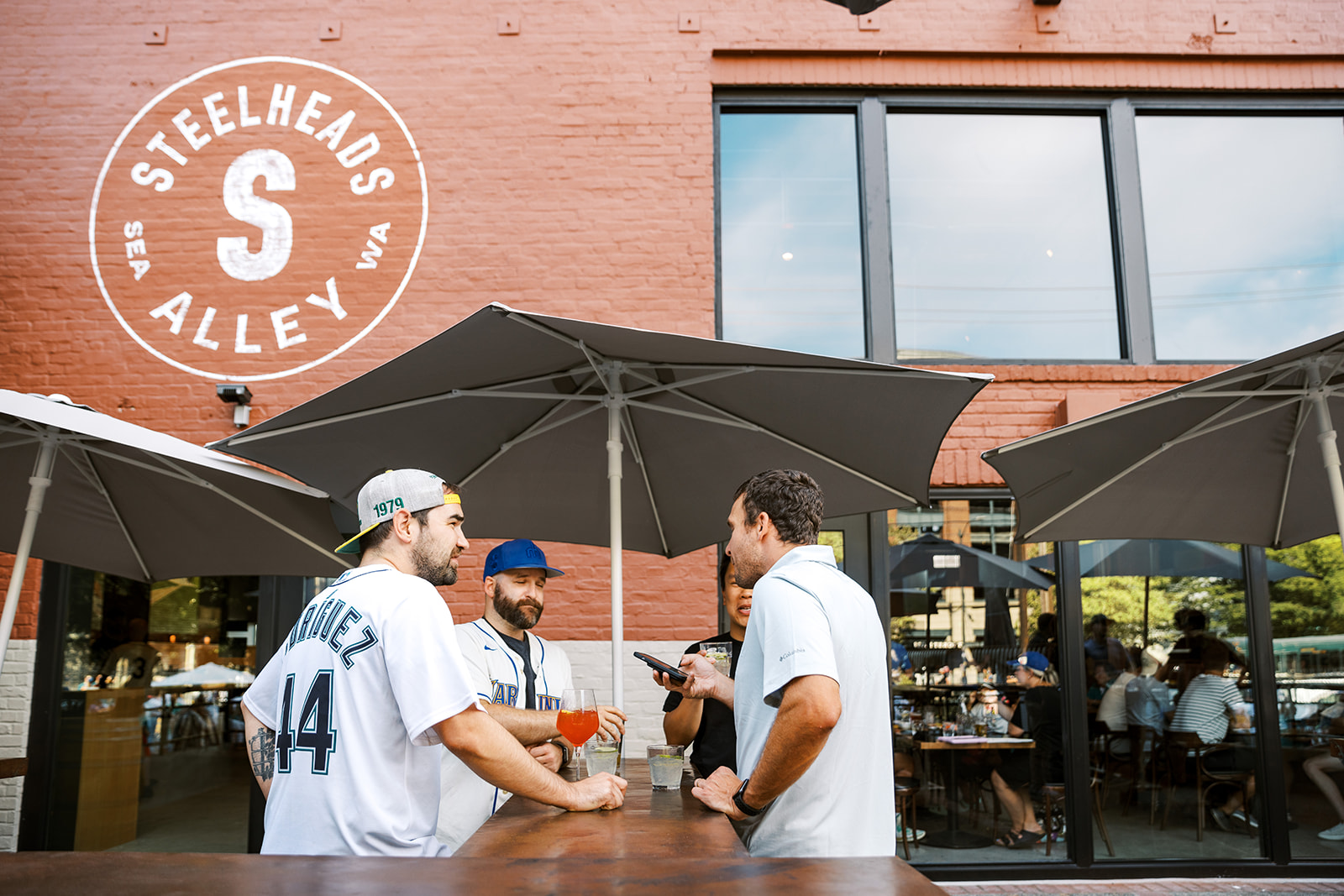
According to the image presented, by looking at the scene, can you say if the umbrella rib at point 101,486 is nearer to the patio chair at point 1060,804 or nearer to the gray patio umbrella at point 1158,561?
the gray patio umbrella at point 1158,561

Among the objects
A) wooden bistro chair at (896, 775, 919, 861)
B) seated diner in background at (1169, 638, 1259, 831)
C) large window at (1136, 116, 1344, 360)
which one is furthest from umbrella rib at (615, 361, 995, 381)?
large window at (1136, 116, 1344, 360)

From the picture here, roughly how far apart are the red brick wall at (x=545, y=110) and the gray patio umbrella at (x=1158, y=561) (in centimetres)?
85

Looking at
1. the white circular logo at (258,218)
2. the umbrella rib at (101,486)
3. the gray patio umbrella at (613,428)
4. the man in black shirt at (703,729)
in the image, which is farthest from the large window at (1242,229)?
the umbrella rib at (101,486)

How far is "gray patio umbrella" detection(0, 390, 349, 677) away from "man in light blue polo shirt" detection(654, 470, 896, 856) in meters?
2.38

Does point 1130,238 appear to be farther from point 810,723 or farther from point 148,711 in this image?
point 148,711

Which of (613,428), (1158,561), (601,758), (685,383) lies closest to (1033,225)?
(1158,561)

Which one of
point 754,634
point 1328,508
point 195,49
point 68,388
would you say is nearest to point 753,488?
point 754,634

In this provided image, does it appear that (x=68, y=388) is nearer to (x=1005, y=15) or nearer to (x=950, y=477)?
(x=950, y=477)

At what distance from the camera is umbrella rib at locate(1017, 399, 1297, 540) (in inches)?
163

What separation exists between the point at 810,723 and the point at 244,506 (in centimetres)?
301

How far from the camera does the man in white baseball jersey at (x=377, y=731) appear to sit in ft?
6.78

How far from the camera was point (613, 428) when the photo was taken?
364 cm

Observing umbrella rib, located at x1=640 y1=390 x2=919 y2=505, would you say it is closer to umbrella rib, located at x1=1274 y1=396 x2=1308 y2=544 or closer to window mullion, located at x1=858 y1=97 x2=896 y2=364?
umbrella rib, located at x1=1274 y1=396 x2=1308 y2=544

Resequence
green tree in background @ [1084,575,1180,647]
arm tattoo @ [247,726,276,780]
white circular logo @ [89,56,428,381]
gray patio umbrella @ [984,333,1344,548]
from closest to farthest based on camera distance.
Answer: arm tattoo @ [247,726,276,780] < gray patio umbrella @ [984,333,1344,548] < green tree in background @ [1084,575,1180,647] < white circular logo @ [89,56,428,381]
